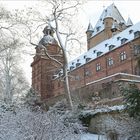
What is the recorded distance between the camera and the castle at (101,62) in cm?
2789

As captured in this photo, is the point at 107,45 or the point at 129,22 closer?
the point at 107,45

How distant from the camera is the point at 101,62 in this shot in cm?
5162

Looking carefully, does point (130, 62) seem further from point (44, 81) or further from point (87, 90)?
point (44, 81)

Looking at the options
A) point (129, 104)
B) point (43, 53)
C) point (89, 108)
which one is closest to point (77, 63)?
point (43, 53)

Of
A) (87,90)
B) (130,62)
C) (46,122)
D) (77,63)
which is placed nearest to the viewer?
(46,122)

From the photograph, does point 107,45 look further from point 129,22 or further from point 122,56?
point 129,22

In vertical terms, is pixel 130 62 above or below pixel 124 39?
below

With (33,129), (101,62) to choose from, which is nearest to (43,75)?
(101,62)

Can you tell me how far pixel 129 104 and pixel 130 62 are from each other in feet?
102

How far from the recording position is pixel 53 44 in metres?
61.9

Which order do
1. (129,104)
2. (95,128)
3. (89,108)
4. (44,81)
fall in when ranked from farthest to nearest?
(44,81) < (89,108) < (95,128) < (129,104)

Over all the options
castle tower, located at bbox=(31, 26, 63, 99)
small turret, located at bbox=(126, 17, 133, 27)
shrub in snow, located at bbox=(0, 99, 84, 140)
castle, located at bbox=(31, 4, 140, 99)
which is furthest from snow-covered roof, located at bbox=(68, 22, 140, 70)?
shrub in snow, located at bbox=(0, 99, 84, 140)

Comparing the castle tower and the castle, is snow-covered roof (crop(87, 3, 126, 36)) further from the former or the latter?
the castle tower

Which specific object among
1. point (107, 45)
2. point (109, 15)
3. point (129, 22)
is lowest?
point (107, 45)
